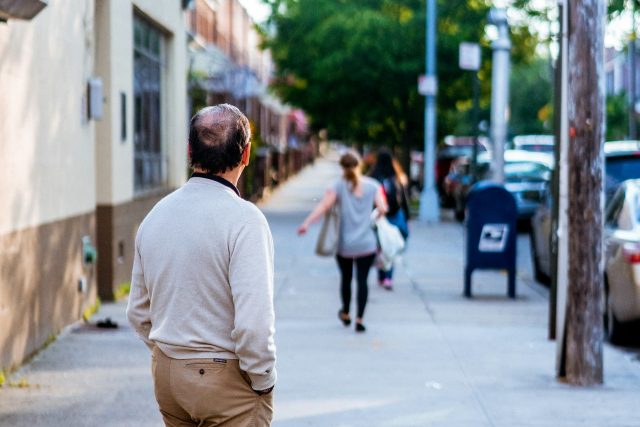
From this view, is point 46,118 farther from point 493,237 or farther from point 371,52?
point 371,52

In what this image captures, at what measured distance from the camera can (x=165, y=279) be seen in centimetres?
402

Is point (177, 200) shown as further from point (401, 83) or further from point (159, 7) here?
point (401, 83)

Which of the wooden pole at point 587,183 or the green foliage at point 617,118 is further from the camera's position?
the green foliage at point 617,118

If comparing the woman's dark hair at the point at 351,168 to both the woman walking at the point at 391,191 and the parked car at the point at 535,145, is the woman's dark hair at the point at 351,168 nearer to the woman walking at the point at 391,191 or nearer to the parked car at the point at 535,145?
the woman walking at the point at 391,191

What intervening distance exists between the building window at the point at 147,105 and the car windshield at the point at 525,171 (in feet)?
32.1

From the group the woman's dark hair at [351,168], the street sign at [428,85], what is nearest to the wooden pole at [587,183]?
the woman's dark hair at [351,168]

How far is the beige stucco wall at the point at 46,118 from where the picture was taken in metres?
8.72

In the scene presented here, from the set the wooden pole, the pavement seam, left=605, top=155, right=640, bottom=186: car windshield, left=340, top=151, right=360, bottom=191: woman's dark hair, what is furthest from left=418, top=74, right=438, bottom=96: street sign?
the wooden pole

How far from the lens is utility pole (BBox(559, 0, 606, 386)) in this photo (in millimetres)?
8469

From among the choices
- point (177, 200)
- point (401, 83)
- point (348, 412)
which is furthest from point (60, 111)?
point (401, 83)

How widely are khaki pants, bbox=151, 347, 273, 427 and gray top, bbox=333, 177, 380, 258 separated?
685 cm

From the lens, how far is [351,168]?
11.1 meters

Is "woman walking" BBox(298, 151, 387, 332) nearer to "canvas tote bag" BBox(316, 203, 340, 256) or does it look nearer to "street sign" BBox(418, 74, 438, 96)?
"canvas tote bag" BBox(316, 203, 340, 256)

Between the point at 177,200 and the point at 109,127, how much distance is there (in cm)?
879
